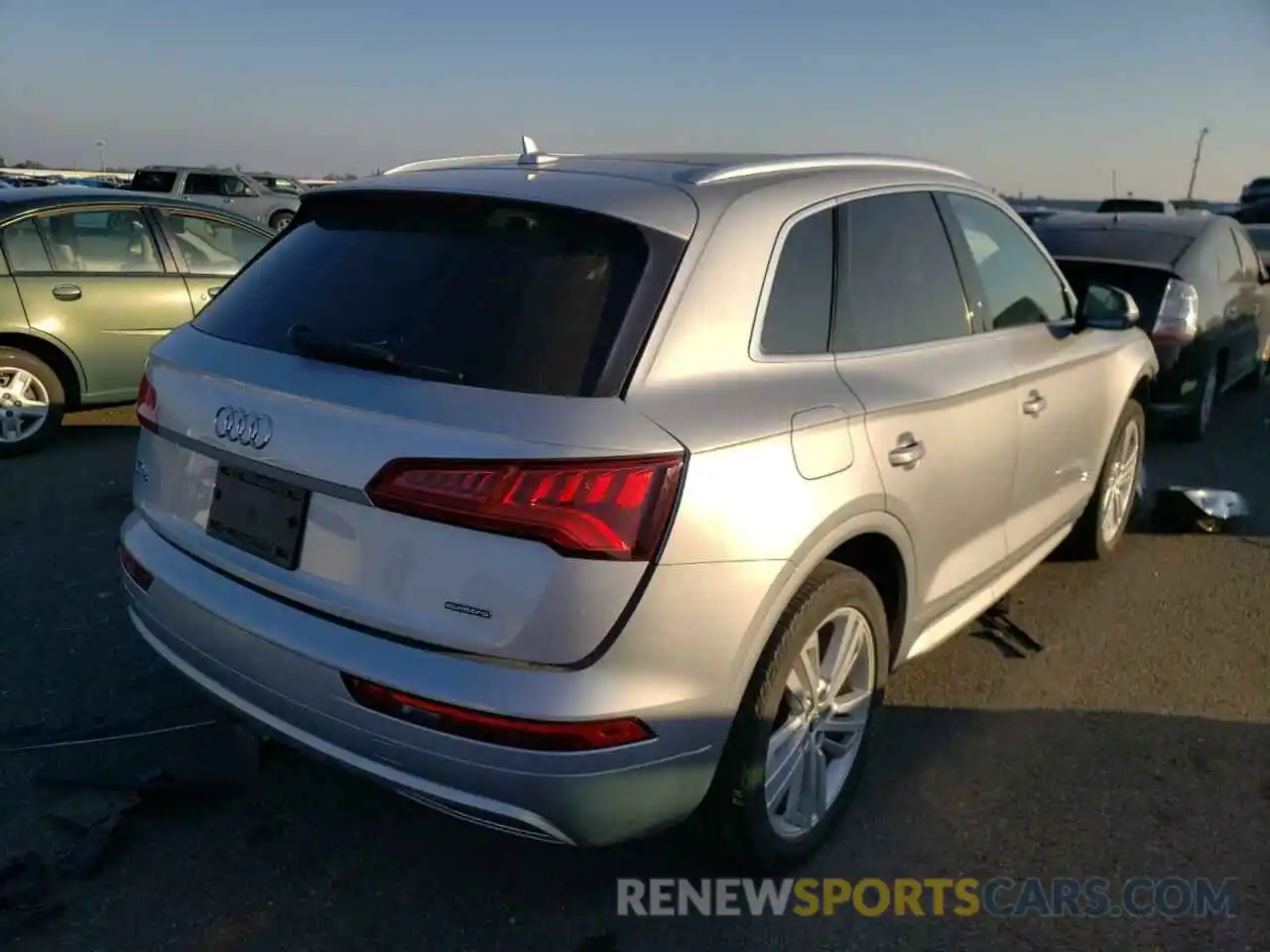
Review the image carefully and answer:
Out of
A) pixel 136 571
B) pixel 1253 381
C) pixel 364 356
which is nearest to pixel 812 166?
pixel 364 356

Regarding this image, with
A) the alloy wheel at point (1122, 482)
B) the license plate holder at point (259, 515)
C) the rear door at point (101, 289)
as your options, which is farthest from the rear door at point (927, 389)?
the rear door at point (101, 289)

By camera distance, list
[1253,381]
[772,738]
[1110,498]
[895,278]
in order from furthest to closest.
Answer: [1253,381], [1110,498], [895,278], [772,738]

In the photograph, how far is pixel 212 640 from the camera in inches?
97.7

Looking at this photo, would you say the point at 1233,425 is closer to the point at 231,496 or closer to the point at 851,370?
the point at 851,370

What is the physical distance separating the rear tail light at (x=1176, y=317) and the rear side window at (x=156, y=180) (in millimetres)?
20893

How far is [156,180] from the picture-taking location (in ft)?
74.1

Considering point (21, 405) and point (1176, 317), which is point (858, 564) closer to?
point (1176, 317)

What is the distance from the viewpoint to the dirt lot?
259 cm

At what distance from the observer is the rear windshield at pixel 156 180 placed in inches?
885

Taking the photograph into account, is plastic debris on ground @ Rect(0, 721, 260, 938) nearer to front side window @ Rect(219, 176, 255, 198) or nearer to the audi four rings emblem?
the audi four rings emblem

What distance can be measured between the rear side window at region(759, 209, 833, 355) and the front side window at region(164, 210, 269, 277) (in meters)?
5.67

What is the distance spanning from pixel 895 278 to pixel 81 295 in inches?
→ 217

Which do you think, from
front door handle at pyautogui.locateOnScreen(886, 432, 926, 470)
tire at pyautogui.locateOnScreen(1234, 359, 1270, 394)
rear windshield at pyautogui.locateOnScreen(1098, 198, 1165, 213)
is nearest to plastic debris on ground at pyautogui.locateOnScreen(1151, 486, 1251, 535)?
front door handle at pyautogui.locateOnScreen(886, 432, 926, 470)

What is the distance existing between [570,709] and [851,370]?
123 cm
